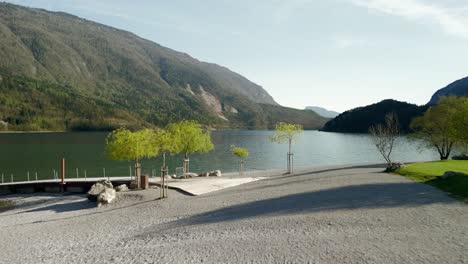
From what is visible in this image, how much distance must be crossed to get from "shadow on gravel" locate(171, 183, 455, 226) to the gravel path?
7cm

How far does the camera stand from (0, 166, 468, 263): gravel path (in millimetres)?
15852

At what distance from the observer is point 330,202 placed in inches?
980

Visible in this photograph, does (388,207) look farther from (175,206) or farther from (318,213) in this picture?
(175,206)

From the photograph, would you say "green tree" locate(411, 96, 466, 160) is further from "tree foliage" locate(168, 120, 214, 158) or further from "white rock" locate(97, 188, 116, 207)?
"white rock" locate(97, 188, 116, 207)

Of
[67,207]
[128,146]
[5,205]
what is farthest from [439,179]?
[5,205]

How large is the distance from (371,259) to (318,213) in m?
7.52

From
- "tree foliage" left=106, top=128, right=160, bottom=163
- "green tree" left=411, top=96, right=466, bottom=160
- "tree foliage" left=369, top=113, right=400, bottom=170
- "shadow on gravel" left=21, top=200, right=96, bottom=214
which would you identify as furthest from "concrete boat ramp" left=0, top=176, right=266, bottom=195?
"green tree" left=411, top=96, right=466, bottom=160

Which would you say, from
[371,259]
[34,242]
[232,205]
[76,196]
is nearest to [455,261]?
[371,259]

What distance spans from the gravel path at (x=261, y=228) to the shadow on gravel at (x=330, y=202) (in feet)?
0.21

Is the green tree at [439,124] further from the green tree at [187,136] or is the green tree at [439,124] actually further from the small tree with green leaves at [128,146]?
the small tree with green leaves at [128,146]

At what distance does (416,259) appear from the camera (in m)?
14.2

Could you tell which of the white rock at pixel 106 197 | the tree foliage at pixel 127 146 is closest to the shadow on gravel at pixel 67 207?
the white rock at pixel 106 197

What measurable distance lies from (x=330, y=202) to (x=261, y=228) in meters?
7.25

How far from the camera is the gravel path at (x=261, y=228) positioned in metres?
15.9
